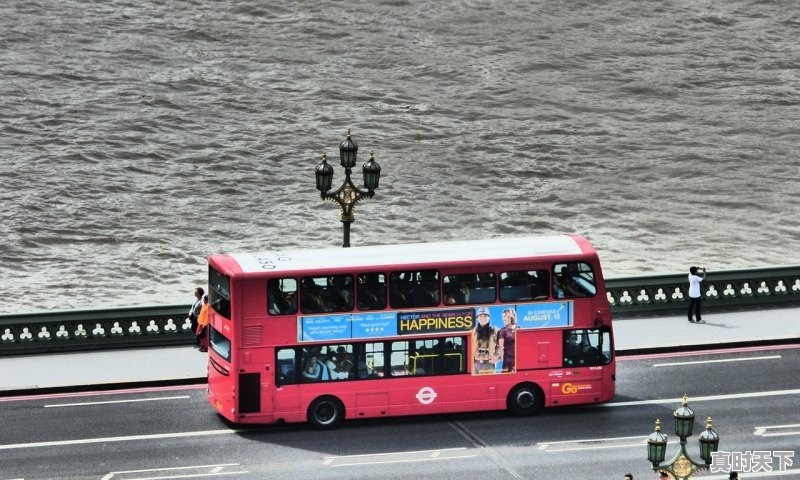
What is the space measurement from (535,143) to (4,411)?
41683 mm

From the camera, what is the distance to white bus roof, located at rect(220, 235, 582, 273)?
33.3 meters

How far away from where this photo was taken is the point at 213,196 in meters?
67.4

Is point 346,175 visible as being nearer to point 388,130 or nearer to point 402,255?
point 402,255

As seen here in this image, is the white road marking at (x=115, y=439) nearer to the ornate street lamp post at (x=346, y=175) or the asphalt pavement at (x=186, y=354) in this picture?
the asphalt pavement at (x=186, y=354)

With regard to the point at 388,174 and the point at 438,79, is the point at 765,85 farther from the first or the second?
the point at 388,174

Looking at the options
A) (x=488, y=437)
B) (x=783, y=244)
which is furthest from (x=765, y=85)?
(x=488, y=437)

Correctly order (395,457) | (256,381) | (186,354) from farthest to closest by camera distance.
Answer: (186,354) → (256,381) → (395,457)

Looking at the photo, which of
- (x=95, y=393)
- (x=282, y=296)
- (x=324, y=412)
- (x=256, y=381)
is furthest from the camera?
(x=95, y=393)

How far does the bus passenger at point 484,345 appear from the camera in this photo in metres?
34.2

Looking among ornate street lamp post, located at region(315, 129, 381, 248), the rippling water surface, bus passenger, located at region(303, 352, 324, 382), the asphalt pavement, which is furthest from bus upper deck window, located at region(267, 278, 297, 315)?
the rippling water surface

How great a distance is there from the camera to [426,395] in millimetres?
34281

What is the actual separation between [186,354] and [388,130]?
3644 cm

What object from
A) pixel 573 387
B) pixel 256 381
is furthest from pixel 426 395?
pixel 256 381

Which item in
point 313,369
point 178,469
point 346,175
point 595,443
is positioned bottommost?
point 178,469
